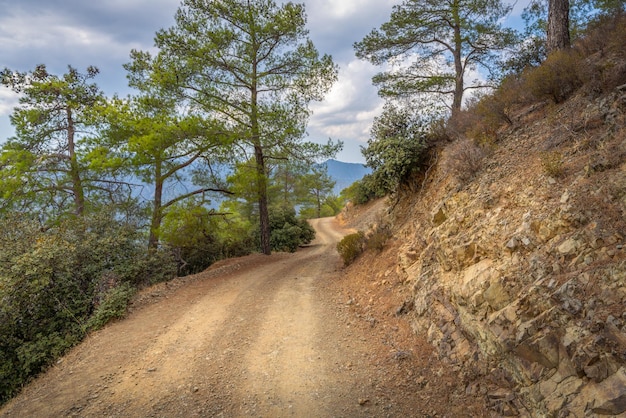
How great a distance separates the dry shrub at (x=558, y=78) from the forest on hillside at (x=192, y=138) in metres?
0.03

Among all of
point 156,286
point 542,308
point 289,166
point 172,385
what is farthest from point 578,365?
point 289,166

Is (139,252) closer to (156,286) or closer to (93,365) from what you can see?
(156,286)

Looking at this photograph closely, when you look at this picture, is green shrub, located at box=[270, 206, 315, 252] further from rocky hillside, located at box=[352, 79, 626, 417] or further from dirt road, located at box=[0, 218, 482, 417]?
rocky hillside, located at box=[352, 79, 626, 417]

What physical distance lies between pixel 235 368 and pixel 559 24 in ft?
40.6

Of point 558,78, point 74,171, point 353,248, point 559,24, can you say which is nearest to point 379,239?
point 353,248

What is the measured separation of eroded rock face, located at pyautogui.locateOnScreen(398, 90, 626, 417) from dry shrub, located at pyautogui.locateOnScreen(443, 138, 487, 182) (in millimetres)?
895

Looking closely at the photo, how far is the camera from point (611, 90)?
5789 mm

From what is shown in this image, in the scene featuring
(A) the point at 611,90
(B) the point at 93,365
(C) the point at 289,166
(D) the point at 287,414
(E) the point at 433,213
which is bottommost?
(D) the point at 287,414

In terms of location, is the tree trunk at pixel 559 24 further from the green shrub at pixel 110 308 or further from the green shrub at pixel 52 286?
the green shrub at pixel 52 286

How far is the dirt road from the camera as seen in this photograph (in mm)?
4352

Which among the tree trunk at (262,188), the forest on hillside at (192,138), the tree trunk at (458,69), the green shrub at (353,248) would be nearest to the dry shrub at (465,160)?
the forest on hillside at (192,138)

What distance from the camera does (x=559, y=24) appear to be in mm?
9008

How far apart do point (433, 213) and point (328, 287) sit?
3.82 meters

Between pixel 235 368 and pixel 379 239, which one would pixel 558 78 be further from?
pixel 235 368
